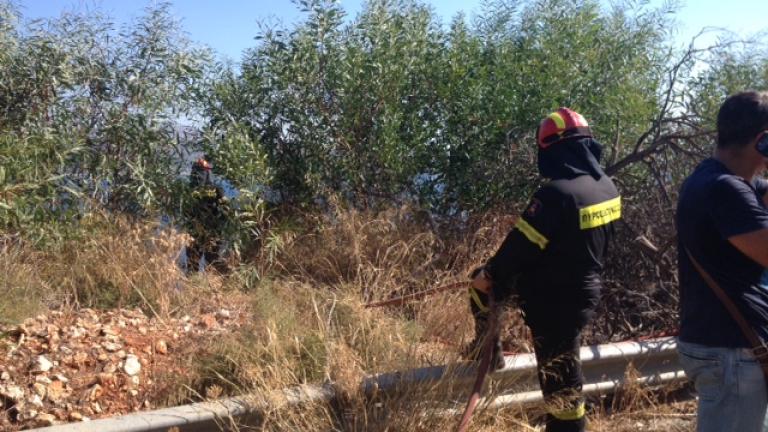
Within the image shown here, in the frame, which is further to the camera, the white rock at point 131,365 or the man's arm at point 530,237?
the white rock at point 131,365

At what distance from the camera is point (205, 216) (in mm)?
6719

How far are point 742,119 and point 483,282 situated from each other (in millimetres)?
1573

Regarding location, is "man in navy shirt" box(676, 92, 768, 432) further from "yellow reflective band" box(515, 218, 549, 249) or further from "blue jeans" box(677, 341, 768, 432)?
"yellow reflective band" box(515, 218, 549, 249)

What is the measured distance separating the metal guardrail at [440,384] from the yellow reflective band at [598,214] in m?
0.96

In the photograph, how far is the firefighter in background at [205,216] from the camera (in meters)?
6.57

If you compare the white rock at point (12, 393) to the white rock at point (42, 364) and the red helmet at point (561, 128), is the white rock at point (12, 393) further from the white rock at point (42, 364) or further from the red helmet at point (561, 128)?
the red helmet at point (561, 128)

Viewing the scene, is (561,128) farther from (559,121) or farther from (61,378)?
(61,378)

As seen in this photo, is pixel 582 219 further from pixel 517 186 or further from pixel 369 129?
pixel 369 129

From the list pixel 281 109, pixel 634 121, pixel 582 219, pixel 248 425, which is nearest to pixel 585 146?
pixel 582 219

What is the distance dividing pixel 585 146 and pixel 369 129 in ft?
10.8

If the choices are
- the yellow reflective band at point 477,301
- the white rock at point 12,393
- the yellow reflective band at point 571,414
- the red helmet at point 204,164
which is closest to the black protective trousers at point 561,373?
the yellow reflective band at point 571,414

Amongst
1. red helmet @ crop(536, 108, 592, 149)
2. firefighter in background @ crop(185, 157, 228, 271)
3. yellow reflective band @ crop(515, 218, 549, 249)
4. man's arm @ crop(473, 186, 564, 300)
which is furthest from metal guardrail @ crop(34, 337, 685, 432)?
firefighter in background @ crop(185, 157, 228, 271)

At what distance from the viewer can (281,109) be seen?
7.10 metres

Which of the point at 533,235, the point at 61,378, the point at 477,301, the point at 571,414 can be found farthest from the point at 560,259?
the point at 61,378
